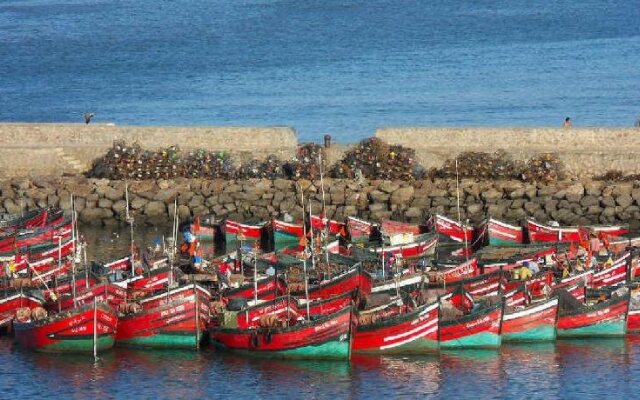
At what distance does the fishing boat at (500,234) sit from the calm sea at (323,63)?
18.7m

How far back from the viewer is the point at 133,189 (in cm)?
5384

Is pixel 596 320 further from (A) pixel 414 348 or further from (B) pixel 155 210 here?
(B) pixel 155 210

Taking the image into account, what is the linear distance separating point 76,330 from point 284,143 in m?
18.4

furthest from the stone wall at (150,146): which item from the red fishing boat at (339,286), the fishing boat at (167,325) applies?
the fishing boat at (167,325)

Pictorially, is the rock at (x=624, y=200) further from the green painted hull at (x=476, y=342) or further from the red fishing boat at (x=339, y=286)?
the green painted hull at (x=476, y=342)

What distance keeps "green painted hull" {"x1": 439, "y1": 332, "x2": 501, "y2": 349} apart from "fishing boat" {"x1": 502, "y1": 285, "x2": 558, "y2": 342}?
468mm

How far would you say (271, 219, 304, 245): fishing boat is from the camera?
4984 centimetres

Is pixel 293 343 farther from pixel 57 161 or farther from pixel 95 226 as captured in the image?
pixel 57 161

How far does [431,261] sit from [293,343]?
24.5 feet

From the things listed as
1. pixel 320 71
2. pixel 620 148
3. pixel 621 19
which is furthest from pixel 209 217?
pixel 621 19

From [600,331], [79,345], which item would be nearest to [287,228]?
[79,345]

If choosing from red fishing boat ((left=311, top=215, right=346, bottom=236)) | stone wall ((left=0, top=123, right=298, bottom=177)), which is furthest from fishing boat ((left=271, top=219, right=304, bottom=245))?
stone wall ((left=0, top=123, right=298, bottom=177))

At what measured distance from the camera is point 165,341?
3844 cm

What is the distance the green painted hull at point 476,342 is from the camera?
125 feet
